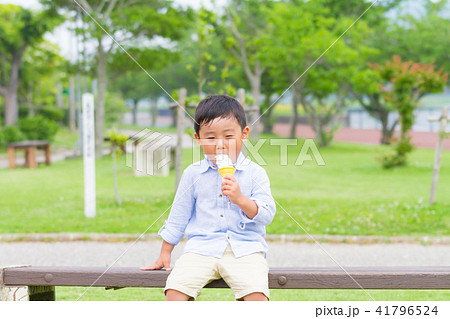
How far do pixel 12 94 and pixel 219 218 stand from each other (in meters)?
17.9

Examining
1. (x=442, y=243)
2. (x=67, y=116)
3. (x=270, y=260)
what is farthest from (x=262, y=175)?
(x=67, y=116)

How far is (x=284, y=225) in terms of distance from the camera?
5566mm

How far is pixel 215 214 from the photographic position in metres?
2.09

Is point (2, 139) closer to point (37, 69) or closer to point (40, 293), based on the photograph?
point (37, 69)

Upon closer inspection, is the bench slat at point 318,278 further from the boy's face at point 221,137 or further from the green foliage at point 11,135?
the green foliage at point 11,135

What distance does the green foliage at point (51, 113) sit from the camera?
21547mm

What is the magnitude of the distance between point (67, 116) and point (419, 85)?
639 inches

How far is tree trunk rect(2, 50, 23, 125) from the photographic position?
18.1 meters

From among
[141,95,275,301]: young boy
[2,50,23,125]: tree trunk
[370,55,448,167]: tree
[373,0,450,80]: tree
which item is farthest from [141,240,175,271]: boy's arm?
[373,0,450,80]: tree

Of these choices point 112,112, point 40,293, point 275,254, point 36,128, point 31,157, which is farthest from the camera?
point 112,112

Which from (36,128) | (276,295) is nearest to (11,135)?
(36,128)

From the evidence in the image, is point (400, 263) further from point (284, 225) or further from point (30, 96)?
point (30, 96)

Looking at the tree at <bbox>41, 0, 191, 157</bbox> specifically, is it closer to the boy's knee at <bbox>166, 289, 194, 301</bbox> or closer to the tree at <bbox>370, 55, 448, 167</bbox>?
the tree at <bbox>370, 55, 448, 167</bbox>

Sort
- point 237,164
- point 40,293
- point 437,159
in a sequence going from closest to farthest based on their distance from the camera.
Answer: point 237,164 < point 40,293 < point 437,159
